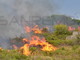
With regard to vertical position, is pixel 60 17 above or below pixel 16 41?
above

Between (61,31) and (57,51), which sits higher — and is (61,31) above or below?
above

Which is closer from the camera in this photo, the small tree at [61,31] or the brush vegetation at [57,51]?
the brush vegetation at [57,51]

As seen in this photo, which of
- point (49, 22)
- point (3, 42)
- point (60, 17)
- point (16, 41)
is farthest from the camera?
point (60, 17)

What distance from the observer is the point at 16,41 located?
2692 cm

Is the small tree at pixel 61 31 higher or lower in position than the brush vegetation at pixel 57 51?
higher

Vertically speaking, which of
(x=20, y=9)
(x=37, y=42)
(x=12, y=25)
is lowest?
(x=37, y=42)

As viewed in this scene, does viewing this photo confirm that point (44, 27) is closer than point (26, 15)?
No

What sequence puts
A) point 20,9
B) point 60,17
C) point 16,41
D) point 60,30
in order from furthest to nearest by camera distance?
point 60,17 → point 60,30 → point 20,9 → point 16,41

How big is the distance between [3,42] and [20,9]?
8666mm

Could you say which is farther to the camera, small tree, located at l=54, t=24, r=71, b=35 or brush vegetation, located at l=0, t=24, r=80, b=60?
small tree, located at l=54, t=24, r=71, b=35

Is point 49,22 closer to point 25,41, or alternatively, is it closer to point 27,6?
point 27,6

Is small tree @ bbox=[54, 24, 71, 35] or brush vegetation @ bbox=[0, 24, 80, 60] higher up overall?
small tree @ bbox=[54, 24, 71, 35]

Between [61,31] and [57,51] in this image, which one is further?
[61,31]

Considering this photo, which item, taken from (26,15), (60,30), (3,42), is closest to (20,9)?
(26,15)
